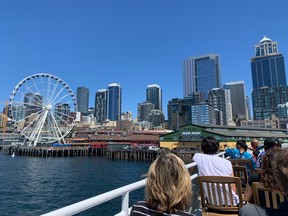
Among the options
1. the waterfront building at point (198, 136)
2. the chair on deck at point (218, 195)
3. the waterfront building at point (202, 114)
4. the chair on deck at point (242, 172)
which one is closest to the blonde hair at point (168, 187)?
the chair on deck at point (218, 195)

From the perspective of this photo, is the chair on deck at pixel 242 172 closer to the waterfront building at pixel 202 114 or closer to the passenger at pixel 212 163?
the passenger at pixel 212 163

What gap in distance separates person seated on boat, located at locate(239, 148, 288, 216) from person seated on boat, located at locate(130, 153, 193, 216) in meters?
0.51

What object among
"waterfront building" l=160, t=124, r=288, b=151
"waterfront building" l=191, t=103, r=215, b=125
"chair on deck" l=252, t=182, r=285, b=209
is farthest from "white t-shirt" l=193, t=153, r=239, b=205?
"waterfront building" l=191, t=103, r=215, b=125

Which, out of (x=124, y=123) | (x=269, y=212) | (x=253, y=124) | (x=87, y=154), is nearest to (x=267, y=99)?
(x=253, y=124)

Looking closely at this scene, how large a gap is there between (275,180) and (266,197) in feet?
1.43

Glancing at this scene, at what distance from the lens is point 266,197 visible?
2143mm

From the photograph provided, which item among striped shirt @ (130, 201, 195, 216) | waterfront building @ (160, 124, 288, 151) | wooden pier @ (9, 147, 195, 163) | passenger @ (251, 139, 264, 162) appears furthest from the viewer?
wooden pier @ (9, 147, 195, 163)

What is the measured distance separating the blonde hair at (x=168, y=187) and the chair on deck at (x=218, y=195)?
1635 mm

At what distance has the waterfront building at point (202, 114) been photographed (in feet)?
546

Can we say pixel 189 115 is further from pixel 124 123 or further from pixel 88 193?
pixel 88 193

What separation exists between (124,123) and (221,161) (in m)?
194

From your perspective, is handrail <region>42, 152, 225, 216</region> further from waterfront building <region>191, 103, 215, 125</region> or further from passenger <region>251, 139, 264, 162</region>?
waterfront building <region>191, 103, 215, 125</region>

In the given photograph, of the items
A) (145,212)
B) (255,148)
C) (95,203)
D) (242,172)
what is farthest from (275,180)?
(255,148)

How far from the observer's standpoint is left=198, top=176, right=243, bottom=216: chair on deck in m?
3.17
